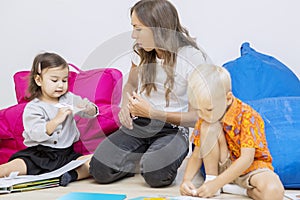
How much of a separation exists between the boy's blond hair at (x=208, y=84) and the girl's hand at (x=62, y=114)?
53cm

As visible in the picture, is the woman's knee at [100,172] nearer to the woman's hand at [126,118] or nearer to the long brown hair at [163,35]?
the woman's hand at [126,118]

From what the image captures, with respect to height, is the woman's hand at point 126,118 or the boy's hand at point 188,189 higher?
the woman's hand at point 126,118

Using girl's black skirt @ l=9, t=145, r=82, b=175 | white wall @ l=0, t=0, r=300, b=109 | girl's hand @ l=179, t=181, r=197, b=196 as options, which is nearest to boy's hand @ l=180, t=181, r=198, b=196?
girl's hand @ l=179, t=181, r=197, b=196

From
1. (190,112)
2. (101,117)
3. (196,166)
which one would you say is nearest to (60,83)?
(101,117)

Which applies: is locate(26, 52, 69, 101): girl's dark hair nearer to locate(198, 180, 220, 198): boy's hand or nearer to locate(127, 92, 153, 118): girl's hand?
locate(127, 92, 153, 118): girl's hand

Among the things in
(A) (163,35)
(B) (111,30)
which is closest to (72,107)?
(A) (163,35)

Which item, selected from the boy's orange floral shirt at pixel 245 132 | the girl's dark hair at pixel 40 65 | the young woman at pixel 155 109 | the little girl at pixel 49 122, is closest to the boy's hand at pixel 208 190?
the boy's orange floral shirt at pixel 245 132

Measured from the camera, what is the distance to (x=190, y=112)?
191 centimetres

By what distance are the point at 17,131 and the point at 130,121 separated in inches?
20.0

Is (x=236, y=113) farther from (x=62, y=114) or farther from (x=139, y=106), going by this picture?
(x=62, y=114)

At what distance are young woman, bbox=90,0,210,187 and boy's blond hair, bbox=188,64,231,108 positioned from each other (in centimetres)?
24

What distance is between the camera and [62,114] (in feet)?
6.46

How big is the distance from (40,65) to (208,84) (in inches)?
28.6

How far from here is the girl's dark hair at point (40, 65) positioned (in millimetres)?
2020
